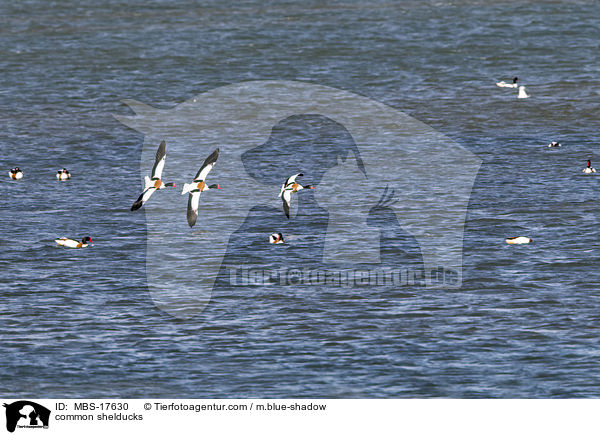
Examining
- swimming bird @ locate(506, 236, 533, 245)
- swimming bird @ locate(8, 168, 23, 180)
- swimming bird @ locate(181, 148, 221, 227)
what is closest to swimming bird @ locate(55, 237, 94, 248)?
swimming bird @ locate(181, 148, 221, 227)

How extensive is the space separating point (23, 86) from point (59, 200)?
1237 inches

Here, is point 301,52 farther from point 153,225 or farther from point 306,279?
point 306,279

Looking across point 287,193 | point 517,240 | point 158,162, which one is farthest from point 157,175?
point 517,240

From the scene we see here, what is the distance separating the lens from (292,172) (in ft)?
208

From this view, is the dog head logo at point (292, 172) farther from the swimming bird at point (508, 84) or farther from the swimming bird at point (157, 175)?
the swimming bird at point (508, 84)

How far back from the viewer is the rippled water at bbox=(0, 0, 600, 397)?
1484 inches

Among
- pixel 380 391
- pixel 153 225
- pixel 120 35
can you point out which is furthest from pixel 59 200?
pixel 120 35

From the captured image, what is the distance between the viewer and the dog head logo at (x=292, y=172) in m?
49.2

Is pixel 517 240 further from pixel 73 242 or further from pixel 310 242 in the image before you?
pixel 73 242

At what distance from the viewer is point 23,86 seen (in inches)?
3469
